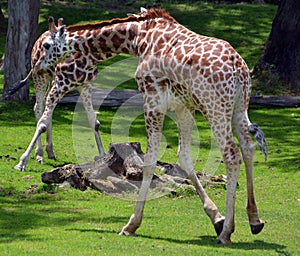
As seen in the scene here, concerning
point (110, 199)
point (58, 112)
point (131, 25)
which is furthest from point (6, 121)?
point (131, 25)

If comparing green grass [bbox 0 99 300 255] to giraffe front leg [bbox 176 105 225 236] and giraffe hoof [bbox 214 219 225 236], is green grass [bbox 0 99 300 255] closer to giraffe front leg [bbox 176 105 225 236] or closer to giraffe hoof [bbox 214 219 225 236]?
giraffe hoof [bbox 214 219 225 236]

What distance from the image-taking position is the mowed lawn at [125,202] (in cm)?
911

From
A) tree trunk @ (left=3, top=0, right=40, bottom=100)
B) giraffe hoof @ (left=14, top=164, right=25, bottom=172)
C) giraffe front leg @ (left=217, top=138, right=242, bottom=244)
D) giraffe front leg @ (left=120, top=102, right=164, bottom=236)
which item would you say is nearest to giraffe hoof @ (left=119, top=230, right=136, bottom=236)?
giraffe front leg @ (left=120, top=102, right=164, bottom=236)

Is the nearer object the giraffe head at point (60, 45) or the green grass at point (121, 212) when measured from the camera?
the green grass at point (121, 212)

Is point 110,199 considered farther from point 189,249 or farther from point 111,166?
point 189,249

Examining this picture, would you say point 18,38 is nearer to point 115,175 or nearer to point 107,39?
point 115,175

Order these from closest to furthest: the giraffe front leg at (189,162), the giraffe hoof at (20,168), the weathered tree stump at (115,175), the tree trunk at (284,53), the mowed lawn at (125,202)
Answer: the mowed lawn at (125,202) → the giraffe front leg at (189,162) → the weathered tree stump at (115,175) → the giraffe hoof at (20,168) → the tree trunk at (284,53)

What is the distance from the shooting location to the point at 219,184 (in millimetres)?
13609

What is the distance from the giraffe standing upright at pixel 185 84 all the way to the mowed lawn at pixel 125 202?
0.49 meters

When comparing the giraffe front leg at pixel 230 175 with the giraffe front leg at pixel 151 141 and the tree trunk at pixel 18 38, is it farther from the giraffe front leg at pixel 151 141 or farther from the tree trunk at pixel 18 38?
the tree trunk at pixel 18 38

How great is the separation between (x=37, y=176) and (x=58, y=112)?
636cm

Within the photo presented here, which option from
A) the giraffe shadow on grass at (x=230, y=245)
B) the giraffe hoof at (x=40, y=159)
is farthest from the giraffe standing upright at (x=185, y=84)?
the giraffe hoof at (x=40, y=159)

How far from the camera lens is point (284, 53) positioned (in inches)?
893

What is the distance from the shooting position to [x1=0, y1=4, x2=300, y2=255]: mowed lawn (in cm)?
911
